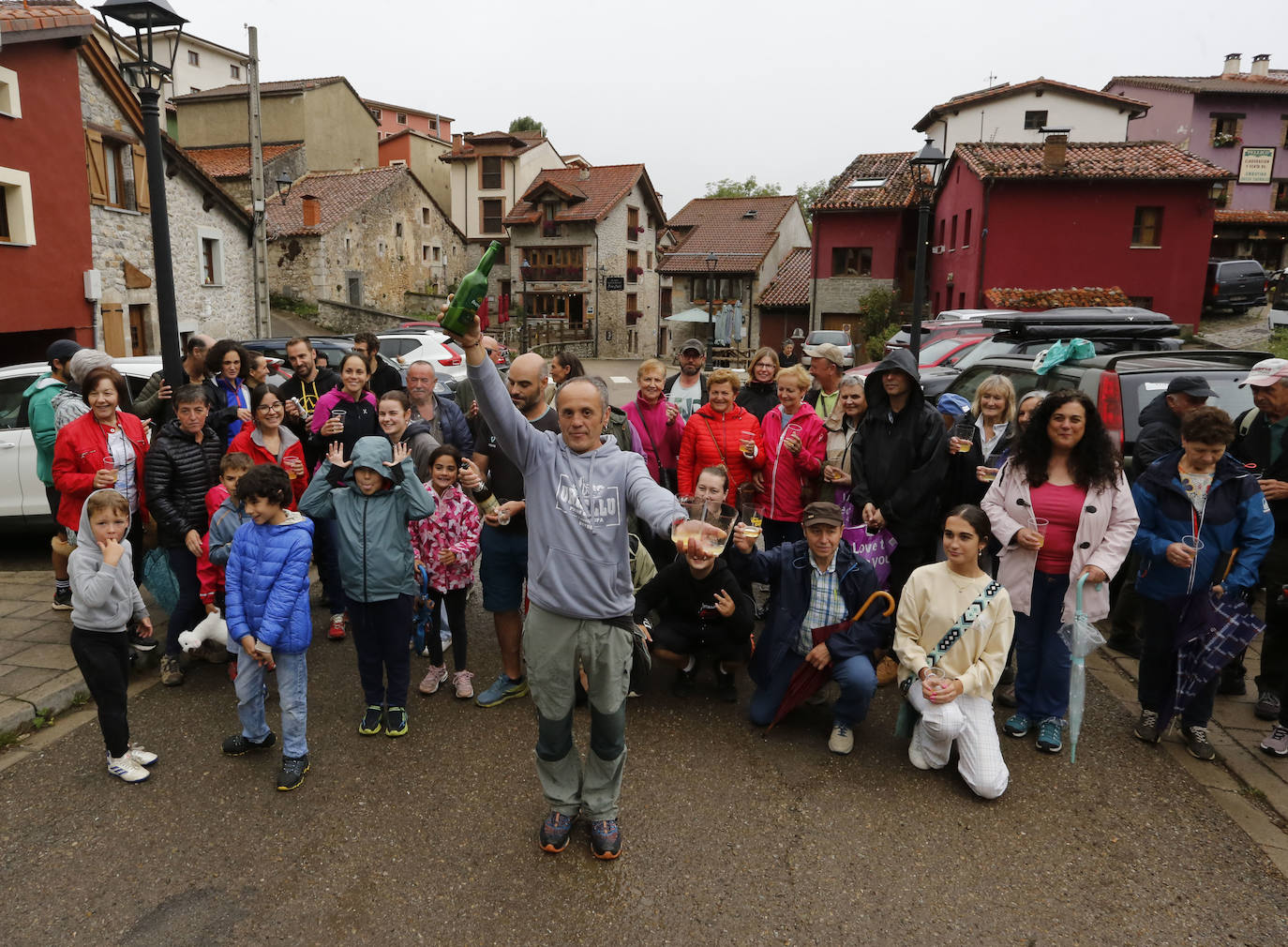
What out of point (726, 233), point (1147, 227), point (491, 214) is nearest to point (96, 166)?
point (1147, 227)

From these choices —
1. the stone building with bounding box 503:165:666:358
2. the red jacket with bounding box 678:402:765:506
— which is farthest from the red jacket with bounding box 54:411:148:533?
the stone building with bounding box 503:165:666:358

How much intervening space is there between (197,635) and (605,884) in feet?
10.4

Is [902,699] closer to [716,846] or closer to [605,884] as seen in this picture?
[716,846]

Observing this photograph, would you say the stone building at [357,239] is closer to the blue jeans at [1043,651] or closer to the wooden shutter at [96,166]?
the wooden shutter at [96,166]

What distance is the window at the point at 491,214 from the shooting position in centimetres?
5122

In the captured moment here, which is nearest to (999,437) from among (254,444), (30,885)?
(254,444)

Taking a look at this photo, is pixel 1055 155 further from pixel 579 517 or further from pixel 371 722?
→ pixel 371 722

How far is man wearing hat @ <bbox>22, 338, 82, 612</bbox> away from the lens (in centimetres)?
596

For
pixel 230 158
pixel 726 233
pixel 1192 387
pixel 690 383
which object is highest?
pixel 230 158

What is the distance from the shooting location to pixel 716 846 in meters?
3.79

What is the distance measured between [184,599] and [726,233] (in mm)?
45538

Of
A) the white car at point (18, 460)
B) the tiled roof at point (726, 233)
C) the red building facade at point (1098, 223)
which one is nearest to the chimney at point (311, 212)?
the tiled roof at point (726, 233)

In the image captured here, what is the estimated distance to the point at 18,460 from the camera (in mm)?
7766

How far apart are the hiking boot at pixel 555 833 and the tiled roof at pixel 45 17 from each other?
15861 mm
